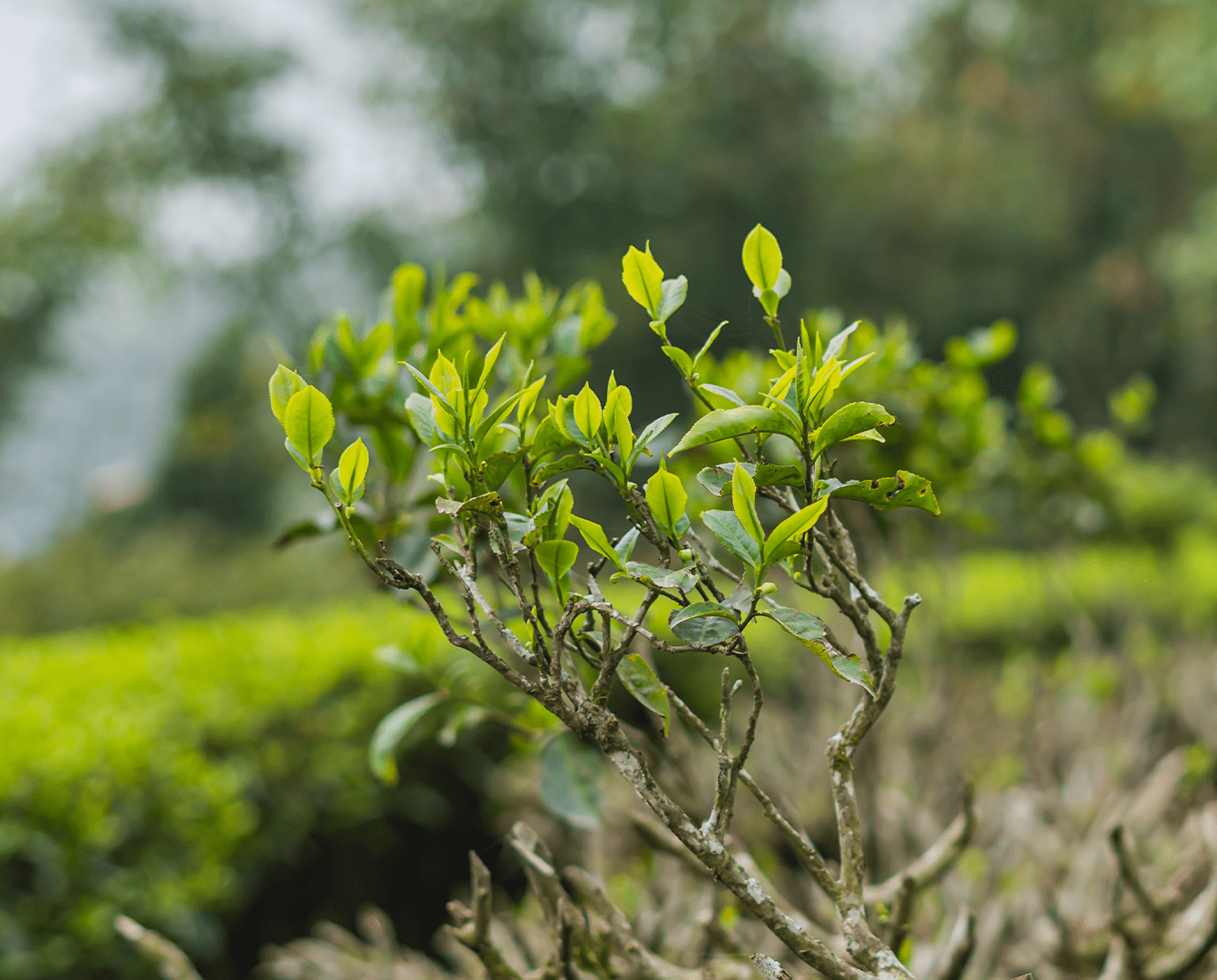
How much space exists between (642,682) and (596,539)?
0.53 feet

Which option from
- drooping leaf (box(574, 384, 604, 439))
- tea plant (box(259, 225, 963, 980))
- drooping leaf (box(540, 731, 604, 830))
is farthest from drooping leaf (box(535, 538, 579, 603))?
drooping leaf (box(540, 731, 604, 830))

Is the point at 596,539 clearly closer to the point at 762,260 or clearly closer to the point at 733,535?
the point at 733,535

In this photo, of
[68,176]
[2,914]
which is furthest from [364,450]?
[68,176]

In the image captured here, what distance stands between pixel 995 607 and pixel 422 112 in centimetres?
1279

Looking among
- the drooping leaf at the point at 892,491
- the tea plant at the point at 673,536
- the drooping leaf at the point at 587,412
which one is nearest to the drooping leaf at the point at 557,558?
the tea plant at the point at 673,536

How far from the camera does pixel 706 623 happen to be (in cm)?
68

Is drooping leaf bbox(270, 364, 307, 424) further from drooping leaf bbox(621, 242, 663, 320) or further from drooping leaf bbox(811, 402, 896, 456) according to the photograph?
drooping leaf bbox(811, 402, 896, 456)

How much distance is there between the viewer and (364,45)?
1442cm

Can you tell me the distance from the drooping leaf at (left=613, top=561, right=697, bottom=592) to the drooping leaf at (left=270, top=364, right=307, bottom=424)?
Result: 319 millimetres

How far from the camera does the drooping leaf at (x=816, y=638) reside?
2.17 feet

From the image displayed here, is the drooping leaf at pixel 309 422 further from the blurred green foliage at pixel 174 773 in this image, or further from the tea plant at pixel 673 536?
the blurred green foliage at pixel 174 773

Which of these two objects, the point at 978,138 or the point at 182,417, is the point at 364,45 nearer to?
the point at 182,417

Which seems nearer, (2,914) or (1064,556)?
(2,914)

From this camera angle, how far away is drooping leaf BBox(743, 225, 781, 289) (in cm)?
79
